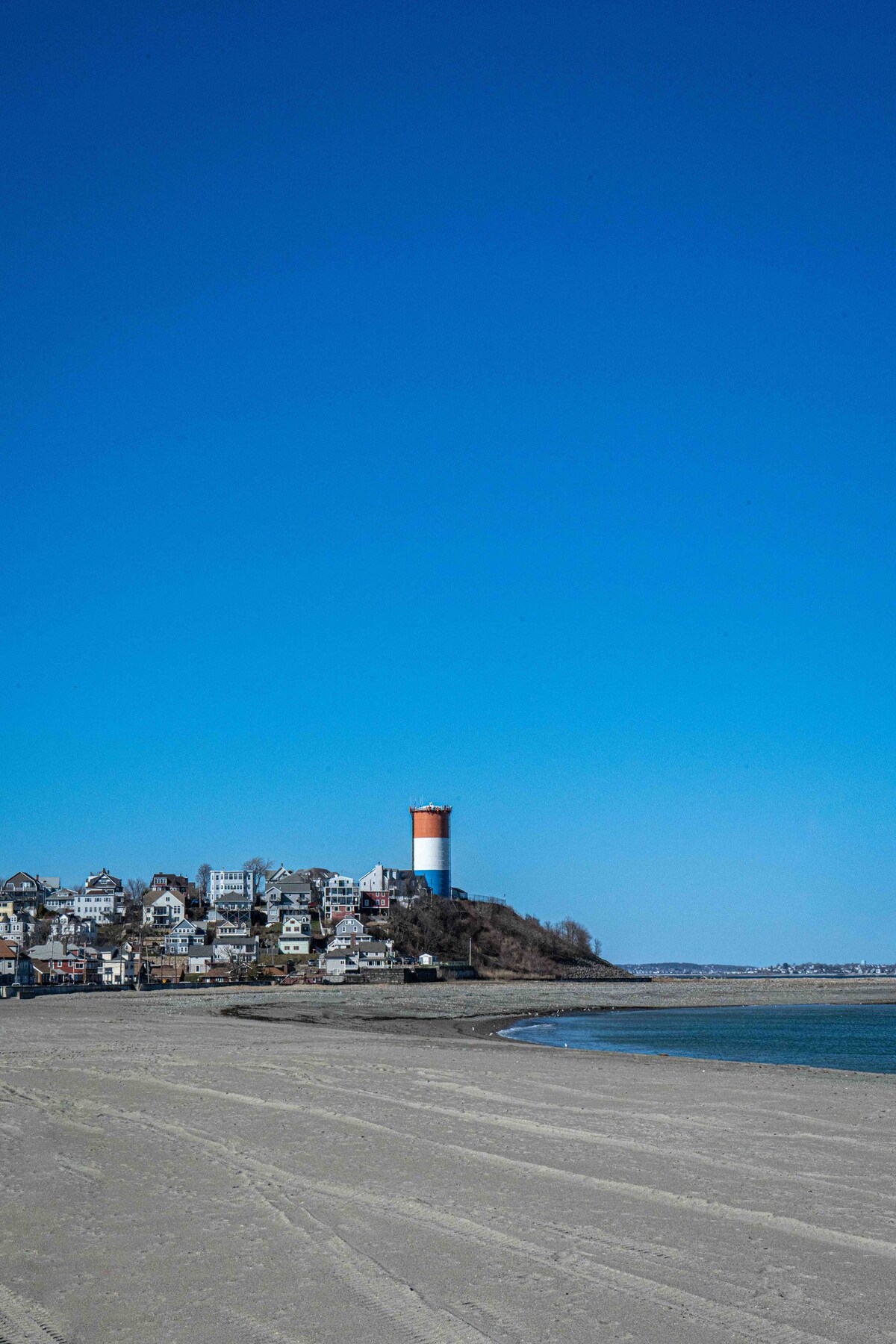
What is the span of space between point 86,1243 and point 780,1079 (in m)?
17.0

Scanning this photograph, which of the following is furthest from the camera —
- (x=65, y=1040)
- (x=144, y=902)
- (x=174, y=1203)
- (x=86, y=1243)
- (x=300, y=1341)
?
(x=144, y=902)

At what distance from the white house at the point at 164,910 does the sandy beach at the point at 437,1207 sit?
Result: 115 metres

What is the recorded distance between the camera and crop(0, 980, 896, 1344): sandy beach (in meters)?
6.51

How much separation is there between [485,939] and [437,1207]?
121 meters

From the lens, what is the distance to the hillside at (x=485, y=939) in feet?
389

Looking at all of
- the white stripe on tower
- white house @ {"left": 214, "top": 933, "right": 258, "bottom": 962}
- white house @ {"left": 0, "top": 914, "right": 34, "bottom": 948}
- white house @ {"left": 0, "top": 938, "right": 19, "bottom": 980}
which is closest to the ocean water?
white house @ {"left": 0, "top": 938, "right": 19, "bottom": 980}

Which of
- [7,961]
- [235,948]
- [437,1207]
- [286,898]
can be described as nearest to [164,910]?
[286,898]

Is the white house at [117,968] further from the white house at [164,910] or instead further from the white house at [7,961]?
the white house at [164,910]

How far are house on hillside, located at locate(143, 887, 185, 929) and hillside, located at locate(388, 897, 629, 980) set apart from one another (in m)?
27.3

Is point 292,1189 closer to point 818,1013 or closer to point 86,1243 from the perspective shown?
point 86,1243

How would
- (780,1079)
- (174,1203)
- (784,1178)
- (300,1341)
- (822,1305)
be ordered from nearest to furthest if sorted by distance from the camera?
(300,1341), (822,1305), (174,1203), (784,1178), (780,1079)

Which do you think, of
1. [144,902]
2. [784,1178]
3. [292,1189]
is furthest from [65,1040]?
[144,902]

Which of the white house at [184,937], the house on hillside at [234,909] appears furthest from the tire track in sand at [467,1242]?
the house on hillside at [234,909]

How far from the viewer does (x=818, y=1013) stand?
2458 inches
